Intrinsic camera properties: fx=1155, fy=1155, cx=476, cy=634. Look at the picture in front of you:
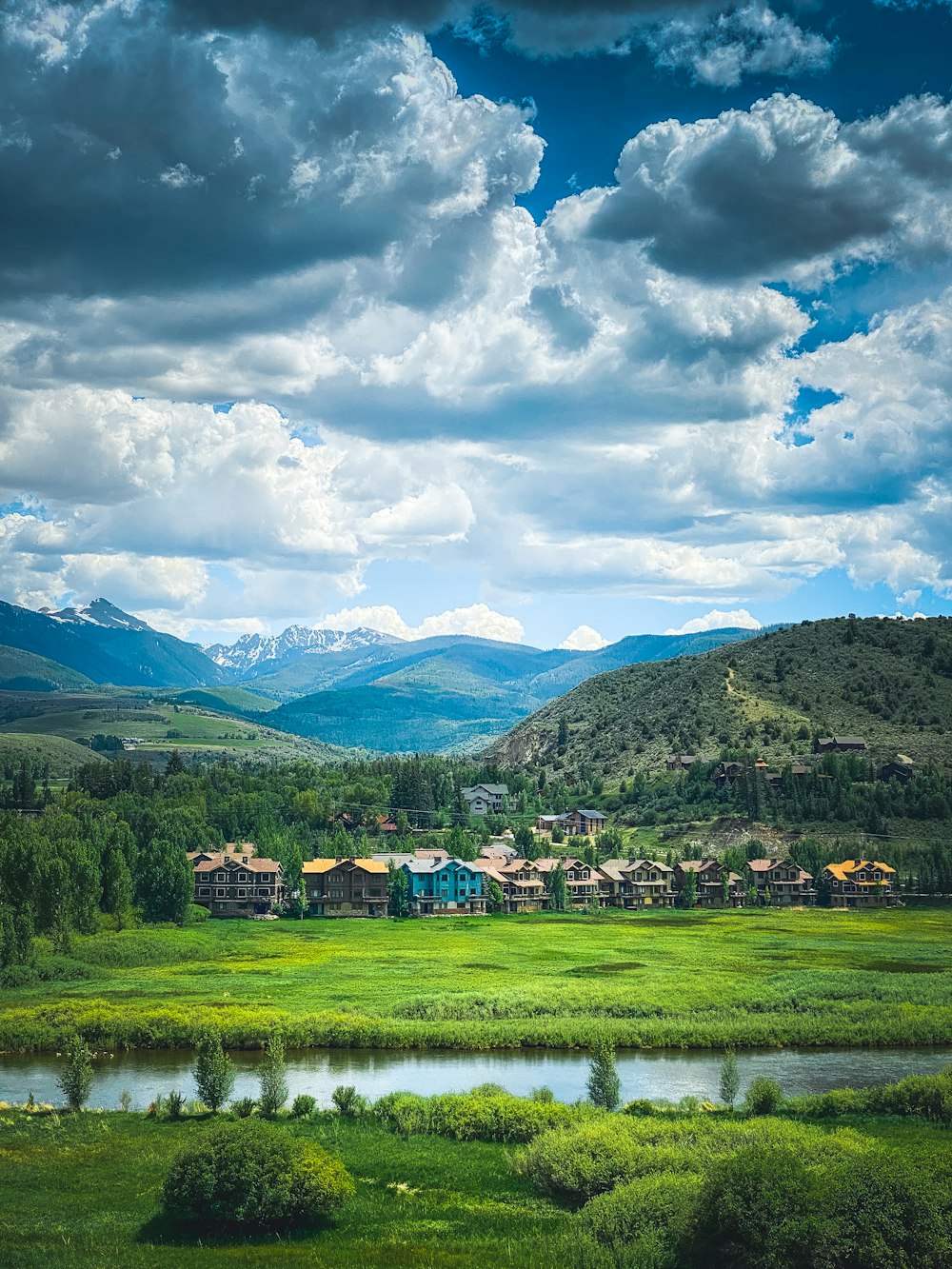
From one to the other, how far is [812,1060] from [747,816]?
358 feet

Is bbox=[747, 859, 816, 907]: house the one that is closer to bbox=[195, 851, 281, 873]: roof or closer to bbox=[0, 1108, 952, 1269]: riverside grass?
bbox=[195, 851, 281, 873]: roof

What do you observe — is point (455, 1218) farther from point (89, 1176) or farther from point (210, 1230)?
point (89, 1176)

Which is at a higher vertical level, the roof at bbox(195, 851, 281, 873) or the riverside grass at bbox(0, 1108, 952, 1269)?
the roof at bbox(195, 851, 281, 873)

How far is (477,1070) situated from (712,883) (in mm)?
88325

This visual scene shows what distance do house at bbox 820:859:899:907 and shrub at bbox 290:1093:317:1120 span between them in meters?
102

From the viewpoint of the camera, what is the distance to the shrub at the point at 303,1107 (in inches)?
1806

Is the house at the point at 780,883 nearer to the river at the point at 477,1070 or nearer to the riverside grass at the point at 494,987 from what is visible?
the riverside grass at the point at 494,987

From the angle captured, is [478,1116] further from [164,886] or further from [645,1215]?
[164,886]


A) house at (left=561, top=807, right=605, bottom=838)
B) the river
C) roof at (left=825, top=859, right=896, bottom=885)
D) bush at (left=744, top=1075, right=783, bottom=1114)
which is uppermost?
house at (left=561, top=807, right=605, bottom=838)

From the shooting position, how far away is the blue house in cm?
13162

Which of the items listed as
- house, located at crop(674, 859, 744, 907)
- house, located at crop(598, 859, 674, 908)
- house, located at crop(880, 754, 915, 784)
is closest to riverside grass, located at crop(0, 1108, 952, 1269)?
house, located at crop(598, 859, 674, 908)

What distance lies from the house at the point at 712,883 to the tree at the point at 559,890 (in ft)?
52.5

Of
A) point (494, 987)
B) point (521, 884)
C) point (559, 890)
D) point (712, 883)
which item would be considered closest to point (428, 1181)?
point (494, 987)

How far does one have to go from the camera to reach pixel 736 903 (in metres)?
138
